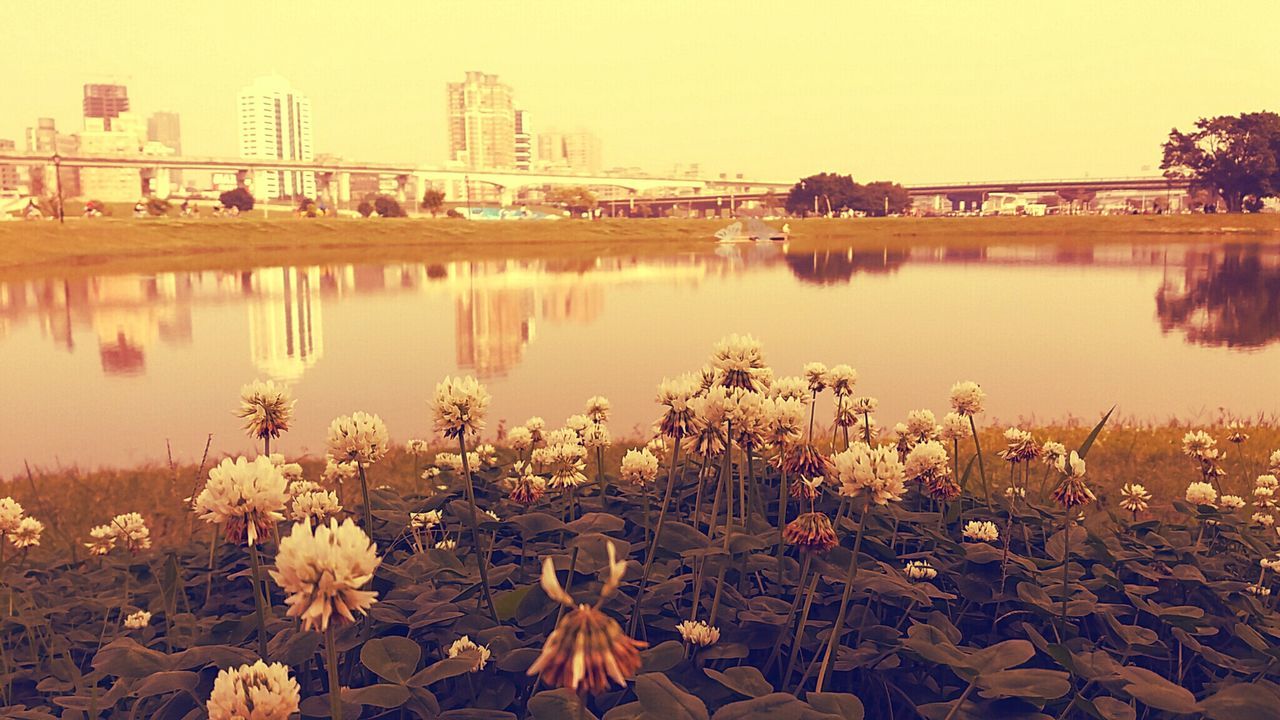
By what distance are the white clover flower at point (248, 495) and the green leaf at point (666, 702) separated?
1.10 metres

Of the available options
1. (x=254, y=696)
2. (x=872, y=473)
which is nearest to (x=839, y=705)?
(x=872, y=473)

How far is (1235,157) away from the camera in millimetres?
102875

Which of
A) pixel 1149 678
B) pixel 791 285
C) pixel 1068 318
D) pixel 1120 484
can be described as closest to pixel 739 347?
pixel 1149 678

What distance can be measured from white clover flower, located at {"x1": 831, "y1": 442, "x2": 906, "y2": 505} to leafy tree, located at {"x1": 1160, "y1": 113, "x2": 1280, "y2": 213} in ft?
402

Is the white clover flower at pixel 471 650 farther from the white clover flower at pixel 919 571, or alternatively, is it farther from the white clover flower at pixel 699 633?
the white clover flower at pixel 919 571

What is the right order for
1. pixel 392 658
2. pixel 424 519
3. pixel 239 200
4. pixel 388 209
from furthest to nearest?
1. pixel 239 200
2. pixel 388 209
3. pixel 424 519
4. pixel 392 658

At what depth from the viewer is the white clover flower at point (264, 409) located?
334 cm

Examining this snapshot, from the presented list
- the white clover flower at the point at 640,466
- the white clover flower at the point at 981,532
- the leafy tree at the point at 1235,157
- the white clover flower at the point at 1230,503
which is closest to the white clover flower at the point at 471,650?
the white clover flower at the point at 640,466

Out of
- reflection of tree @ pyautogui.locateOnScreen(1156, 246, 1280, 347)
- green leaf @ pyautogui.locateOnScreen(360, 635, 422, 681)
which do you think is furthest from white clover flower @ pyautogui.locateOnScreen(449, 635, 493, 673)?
reflection of tree @ pyautogui.locateOnScreen(1156, 246, 1280, 347)

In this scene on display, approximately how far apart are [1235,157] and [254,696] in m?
126

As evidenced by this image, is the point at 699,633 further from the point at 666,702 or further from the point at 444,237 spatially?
the point at 444,237

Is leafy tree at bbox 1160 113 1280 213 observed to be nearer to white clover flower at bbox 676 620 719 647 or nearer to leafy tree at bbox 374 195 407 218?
leafy tree at bbox 374 195 407 218

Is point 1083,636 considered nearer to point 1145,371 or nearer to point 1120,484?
point 1120,484

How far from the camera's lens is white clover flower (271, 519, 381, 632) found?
180 centimetres
